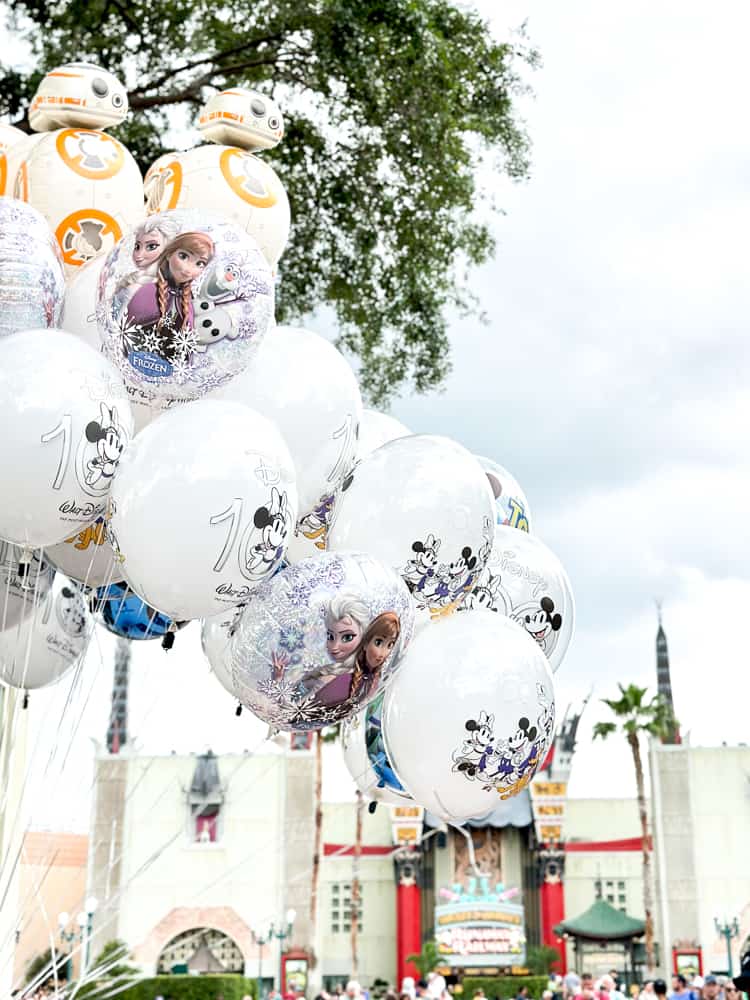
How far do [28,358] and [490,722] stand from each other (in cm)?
193

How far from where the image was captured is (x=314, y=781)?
31812 mm

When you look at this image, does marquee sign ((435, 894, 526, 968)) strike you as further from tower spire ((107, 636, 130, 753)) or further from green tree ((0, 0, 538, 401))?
green tree ((0, 0, 538, 401))

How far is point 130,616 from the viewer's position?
16.7ft

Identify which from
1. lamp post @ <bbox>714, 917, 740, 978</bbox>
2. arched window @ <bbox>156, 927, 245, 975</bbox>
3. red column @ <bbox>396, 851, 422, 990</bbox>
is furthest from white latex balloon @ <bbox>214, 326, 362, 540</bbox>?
red column @ <bbox>396, 851, 422, 990</bbox>

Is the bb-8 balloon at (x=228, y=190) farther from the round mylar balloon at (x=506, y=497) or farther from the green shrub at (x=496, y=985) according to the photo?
the green shrub at (x=496, y=985)

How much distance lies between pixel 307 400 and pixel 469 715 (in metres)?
1.23

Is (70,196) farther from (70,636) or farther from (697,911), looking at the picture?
(697,911)

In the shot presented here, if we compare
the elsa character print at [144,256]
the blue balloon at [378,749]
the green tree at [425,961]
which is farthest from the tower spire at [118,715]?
the elsa character print at [144,256]

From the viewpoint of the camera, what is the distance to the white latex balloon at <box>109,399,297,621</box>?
3676 millimetres

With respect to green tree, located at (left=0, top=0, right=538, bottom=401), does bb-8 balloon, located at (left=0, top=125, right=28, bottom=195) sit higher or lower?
lower

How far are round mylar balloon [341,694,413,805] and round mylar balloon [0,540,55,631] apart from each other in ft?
4.25

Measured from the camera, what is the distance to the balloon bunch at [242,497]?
374cm

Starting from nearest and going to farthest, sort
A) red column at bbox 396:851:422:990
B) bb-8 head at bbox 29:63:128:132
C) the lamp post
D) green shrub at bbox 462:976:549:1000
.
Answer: bb-8 head at bbox 29:63:128:132
green shrub at bbox 462:976:549:1000
the lamp post
red column at bbox 396:851:422:990

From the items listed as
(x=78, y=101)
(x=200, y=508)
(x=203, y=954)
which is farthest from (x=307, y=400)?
(x=203, y=954)
